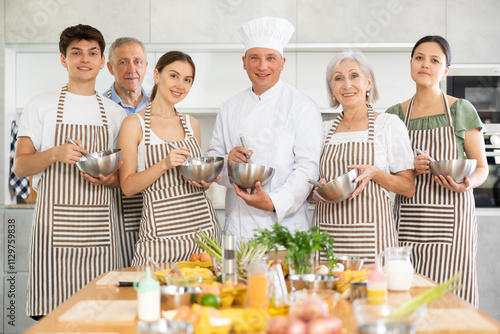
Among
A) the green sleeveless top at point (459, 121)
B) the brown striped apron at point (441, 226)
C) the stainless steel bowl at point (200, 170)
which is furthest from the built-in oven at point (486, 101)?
the stainless steel bowl at point (200, 170)

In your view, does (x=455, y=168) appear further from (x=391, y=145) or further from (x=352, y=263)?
(x=352, y=263)

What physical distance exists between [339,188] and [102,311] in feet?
3.93

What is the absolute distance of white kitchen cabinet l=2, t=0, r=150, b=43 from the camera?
446 cm

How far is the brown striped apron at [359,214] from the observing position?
257 centimetres

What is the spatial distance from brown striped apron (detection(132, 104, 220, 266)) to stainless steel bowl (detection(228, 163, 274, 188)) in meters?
0.26

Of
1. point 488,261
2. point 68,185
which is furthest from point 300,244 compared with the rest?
point 488,261

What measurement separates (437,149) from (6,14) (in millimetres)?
3370

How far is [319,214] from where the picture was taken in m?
2.71

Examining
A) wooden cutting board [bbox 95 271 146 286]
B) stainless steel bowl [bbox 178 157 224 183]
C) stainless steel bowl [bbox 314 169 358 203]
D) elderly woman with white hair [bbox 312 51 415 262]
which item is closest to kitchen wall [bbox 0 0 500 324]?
elderly woman with white hair [bbox 312 51 415 262]

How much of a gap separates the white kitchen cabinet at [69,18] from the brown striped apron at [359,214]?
7.76 feet

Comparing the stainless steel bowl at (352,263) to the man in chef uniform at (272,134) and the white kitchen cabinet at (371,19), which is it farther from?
the white kitchen cabinet at (371,19)

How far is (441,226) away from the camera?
275cm

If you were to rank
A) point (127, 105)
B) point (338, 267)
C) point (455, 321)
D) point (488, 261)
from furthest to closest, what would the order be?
point (488, 261), point (127, 105), point (338, 267), point (455, 321)

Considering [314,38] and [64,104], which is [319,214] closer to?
[64,104]
